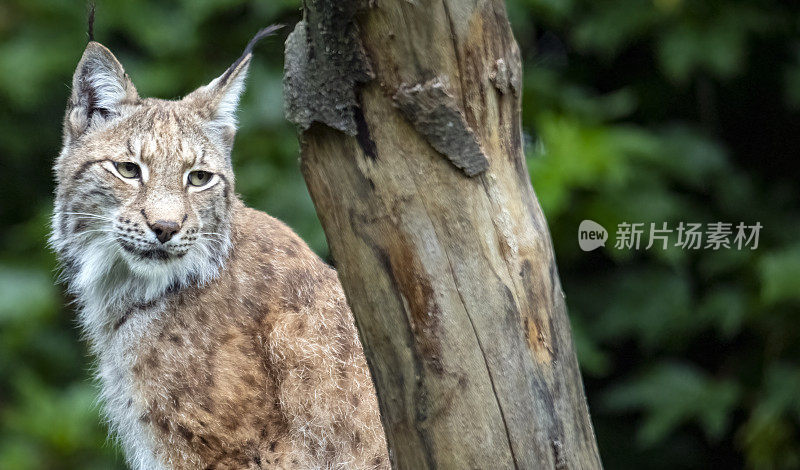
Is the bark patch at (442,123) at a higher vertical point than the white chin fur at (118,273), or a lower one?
higher

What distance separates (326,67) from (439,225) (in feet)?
1.92

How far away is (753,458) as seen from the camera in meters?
6.95

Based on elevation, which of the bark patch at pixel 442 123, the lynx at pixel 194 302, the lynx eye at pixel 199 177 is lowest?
the lynx at pixel 194 302

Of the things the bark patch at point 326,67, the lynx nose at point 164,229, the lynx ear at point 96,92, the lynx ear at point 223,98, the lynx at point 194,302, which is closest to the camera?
the bark patch at point 326,67

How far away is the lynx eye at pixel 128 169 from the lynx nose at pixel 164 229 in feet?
0.92

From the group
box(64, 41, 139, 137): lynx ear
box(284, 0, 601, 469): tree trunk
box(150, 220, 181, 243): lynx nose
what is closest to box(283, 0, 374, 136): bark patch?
box(284, 0, 601, 469): tree trunk

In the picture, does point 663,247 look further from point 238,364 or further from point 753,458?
point 238,364

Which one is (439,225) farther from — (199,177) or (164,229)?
(199,177)

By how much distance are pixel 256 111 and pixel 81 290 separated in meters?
2.68

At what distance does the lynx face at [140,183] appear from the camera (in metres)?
3.86

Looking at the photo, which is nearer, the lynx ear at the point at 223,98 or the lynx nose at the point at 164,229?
the lynx nose at the point at 164,229

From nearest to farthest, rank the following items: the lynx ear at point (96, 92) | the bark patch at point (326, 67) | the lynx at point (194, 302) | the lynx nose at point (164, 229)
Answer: the bark patch at point (326, 67) → the lynx nose at point (164, 229) → the lynx at point (194, 302) → the lynx ear at point (96, 92)

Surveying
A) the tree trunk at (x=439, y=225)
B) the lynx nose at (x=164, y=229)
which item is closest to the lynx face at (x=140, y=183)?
A: the lynx nose at (x=164, y=229)

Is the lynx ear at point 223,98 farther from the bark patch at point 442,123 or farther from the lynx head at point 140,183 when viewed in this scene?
the bark patch at point 442,123
